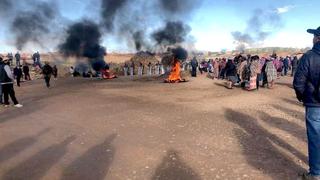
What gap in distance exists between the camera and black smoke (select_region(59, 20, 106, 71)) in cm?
2902

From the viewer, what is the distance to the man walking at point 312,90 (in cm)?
559

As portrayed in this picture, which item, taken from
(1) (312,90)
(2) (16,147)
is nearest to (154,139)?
(2) (16,147)

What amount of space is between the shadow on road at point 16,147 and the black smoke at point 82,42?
21082 millimetres

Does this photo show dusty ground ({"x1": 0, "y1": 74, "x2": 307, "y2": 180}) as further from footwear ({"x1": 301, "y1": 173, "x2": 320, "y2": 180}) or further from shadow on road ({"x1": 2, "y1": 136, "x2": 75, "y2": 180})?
footwear ({"x1": 301, "y1": 173, "x2": 320, "y2": 180})

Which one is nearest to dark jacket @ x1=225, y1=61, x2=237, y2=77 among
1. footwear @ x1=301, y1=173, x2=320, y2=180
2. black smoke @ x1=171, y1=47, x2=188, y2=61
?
black smoke @ x1=171, y1=47, x2=188, y2=61

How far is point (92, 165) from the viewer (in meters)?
6.60

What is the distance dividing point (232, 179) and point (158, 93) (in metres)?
10.8

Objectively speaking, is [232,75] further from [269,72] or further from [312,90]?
[312,90]

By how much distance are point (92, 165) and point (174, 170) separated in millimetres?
1310

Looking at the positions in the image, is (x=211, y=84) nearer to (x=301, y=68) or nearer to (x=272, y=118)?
(x=272, y=118)

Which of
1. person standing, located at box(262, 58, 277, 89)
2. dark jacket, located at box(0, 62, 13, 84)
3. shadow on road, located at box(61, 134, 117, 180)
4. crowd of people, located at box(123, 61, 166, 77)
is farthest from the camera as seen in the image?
crowd of people, located at box(123, 61, 166, 77)

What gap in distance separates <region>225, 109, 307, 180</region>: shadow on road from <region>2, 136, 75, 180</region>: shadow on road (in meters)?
3.18

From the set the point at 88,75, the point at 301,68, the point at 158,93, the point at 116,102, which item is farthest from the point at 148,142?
the point at 88,75

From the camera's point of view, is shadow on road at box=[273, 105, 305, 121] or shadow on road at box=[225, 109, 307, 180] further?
shadow on road at box=[273, 105, 305, 121]
